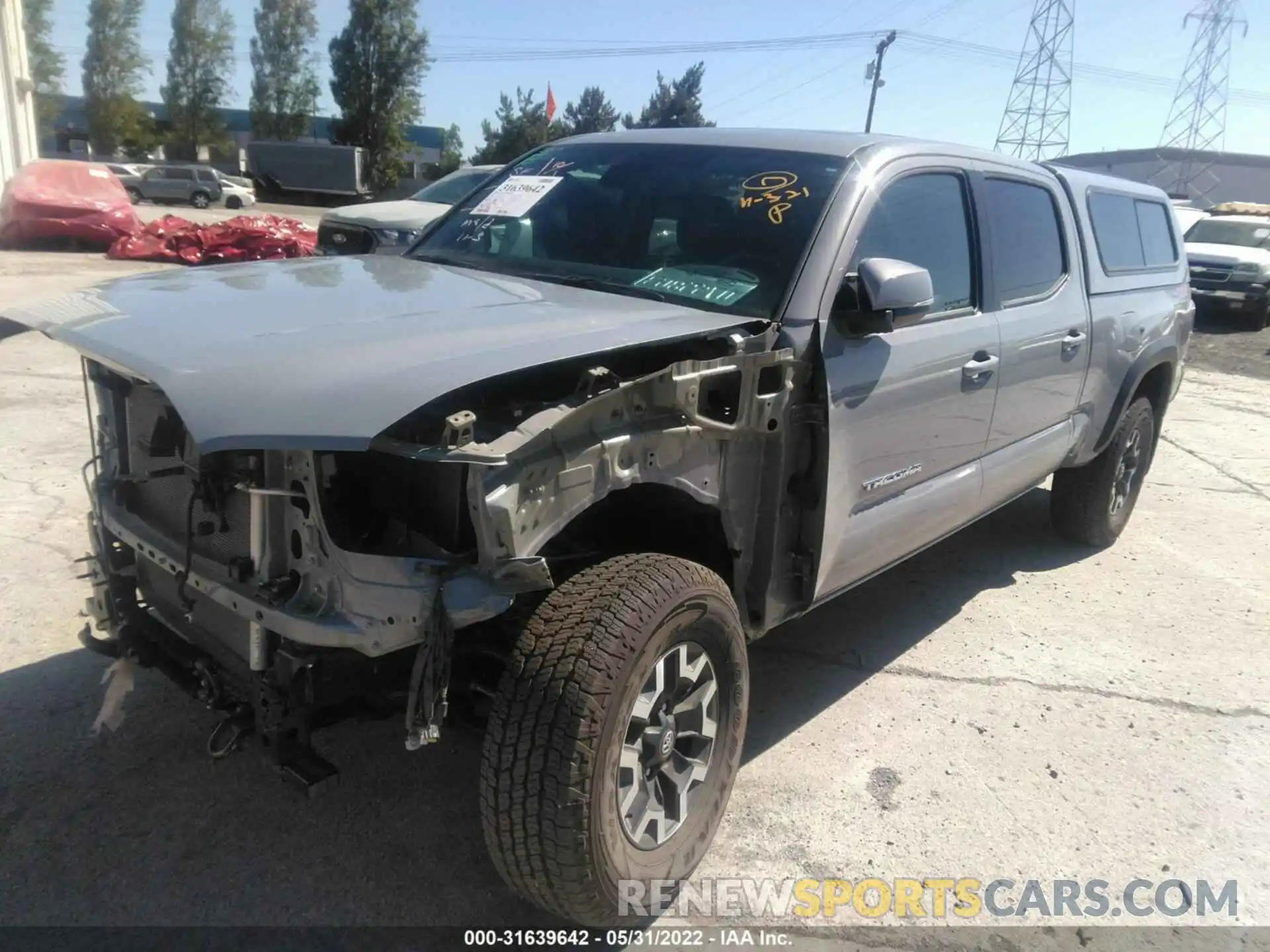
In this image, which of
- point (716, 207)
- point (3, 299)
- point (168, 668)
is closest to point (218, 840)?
A: point (168, 668)

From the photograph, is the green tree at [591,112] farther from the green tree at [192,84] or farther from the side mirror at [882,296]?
the side mirror at [882,296]

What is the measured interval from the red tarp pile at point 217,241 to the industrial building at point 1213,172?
183 ft

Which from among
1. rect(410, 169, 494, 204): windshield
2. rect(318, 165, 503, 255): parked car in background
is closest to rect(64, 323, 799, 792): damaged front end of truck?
rect(318, 165, 503, 255): parked car in background

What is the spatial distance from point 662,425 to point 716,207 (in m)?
1.17

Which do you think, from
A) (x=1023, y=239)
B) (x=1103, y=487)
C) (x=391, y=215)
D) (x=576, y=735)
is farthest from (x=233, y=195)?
(x=576, y=735)

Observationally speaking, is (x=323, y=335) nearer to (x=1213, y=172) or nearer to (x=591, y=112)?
(x=591, y=112)

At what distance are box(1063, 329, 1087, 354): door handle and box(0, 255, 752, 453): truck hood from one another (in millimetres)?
2218

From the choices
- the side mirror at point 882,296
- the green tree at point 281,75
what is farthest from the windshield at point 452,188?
the green tree at point 281,75

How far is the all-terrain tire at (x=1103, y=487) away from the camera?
17.3 feet

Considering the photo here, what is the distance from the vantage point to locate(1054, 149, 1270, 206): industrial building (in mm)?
59397

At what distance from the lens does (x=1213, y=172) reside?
198 feet

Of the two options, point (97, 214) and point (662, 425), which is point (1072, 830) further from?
point (97, 214)

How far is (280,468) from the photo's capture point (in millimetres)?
2170

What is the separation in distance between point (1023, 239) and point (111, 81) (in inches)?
2683
